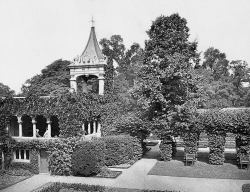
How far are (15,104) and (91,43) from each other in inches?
479

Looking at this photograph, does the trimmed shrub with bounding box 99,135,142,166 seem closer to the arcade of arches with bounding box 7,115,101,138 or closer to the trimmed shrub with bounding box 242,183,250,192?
the arcade of arches with bounding box 7,115,101,138

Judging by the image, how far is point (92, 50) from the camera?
33938 mm

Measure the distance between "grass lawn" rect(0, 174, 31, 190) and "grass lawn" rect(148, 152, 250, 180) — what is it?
33.9 ft

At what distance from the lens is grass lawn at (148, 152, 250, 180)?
2261 centimetres

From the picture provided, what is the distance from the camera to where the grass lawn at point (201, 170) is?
22609 mm

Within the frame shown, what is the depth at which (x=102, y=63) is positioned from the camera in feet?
105

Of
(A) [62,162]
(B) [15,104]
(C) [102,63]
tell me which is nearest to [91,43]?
(C) [102,63]

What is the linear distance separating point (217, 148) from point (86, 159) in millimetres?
11815

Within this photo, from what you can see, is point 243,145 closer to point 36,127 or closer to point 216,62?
point 36,127

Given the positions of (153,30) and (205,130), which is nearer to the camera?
(205,130)

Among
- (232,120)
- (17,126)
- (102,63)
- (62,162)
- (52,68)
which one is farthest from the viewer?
(52,68)

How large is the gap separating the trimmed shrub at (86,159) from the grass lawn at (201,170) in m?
4.57

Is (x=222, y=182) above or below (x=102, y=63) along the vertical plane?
below

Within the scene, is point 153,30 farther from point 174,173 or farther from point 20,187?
point 20,187
